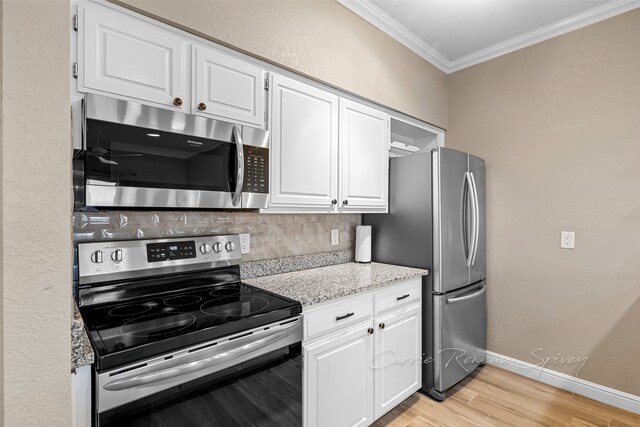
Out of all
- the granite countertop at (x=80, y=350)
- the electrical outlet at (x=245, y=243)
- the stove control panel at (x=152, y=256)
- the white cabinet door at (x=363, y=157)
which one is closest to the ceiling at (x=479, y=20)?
the white cabinet door at (x=363, y=157)

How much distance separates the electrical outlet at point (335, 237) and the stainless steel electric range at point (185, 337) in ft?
2.83

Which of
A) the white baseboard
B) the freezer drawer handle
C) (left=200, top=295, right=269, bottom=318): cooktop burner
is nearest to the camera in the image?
(left=200, top=295, right=269, bottom=318): cooktop burner

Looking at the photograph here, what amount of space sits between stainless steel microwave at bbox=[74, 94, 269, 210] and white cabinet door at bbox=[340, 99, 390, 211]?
24.9 inches

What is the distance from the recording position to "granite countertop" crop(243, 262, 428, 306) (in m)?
1.60

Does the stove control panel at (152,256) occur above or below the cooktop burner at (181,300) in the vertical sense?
above

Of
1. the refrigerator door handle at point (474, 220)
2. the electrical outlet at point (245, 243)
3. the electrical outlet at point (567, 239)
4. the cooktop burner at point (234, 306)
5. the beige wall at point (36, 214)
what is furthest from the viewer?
the refrigerator door handle at point (474, 220)

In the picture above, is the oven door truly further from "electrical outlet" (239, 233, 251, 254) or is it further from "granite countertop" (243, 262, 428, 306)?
"electrical outlet" (239, 233, 251, 254)

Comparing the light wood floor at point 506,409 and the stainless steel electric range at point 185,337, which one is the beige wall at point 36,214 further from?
the light wood floor at point 506,409

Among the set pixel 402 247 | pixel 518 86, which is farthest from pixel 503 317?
pixel 518 86

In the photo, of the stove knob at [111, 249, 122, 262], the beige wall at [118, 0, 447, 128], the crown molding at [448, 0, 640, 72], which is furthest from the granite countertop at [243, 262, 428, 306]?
the crown molding at [448, 0, 640, 72]

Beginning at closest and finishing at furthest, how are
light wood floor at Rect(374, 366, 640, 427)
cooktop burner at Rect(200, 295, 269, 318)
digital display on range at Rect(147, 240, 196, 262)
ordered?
cooktop burner at Rect(200, 295, 269, 318) < digital display on range at Rect(147, 240, 196, 262) < light wood floor at Rect(374, 366, 640, 427)

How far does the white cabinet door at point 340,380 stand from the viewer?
60.7 inches

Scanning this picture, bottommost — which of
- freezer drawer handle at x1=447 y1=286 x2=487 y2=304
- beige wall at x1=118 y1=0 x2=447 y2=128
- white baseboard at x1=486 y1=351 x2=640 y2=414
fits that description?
white baseboard at x1=486 y1=351 x2=640 y2=414

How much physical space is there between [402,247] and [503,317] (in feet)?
3.83
